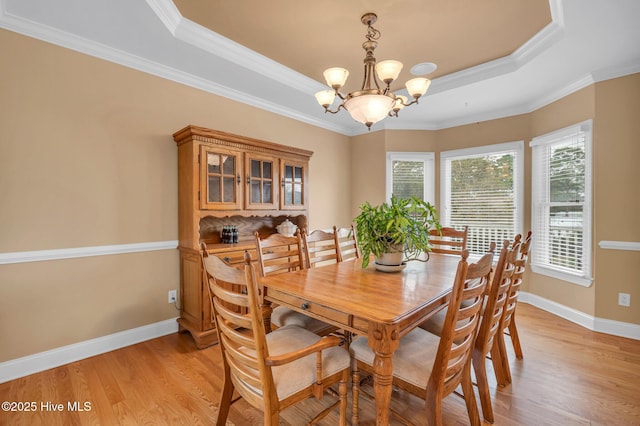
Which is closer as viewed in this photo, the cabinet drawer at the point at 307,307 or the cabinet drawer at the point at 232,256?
the cabinet drawer at the point at 307,307

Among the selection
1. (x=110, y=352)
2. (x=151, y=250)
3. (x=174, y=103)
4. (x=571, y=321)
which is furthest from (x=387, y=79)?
(x=571, y=321)

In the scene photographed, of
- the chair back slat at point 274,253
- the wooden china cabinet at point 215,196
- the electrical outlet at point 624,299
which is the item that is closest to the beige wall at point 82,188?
the wooden china cabinet at point 215,196

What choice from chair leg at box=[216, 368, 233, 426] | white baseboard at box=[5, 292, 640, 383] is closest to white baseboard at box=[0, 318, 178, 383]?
white baseboard at box=[5, 292, 640, 383]

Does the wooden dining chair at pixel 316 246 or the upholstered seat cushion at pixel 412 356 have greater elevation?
the wooden dining chair at pixel 316 246

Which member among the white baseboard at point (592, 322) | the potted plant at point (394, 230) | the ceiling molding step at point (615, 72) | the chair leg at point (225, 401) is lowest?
the white baseboard at point (592, 322)

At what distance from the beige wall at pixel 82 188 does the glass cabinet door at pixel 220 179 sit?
429 millimetres

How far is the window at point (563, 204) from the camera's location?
10.2ft

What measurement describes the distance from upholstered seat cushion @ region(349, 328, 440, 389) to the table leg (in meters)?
0.17

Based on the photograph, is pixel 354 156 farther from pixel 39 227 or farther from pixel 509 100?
pixel 39 227

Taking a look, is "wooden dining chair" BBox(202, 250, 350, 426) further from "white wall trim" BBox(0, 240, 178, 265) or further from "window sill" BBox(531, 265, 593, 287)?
"window sill" BBox(531, 265, 593, 287)

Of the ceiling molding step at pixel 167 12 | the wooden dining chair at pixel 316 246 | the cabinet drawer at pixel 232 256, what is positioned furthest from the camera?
the cabinet drawer at pixel 232 256

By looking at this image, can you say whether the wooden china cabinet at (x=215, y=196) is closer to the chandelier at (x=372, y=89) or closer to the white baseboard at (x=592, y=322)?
the chandelier at (x=372, y=89)

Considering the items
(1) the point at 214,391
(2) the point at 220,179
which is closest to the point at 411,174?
(2) the point at 220,179

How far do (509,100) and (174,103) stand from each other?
13.1 feet
